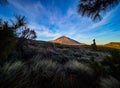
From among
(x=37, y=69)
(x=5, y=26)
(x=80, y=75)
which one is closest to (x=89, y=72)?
(x=80, y=75)

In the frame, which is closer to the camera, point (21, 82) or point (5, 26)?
point (5, 26)

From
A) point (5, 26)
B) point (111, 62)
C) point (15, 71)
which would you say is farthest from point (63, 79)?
point (5, 26)

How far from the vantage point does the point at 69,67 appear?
5.20m

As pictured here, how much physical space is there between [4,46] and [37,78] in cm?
154

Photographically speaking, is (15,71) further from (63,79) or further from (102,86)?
(102,86)

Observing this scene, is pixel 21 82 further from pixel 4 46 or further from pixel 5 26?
pixel 5 26

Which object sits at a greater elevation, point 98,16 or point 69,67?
point 98,16

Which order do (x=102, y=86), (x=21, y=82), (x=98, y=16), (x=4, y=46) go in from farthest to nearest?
1. (x=98, y=16)
2. (x=102, y=86)
3. (x=21, y=82)
4. (x=4, y=46)

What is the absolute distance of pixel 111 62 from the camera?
173 inches

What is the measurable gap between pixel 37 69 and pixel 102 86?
2109 millimetres

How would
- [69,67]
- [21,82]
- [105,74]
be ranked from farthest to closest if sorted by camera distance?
[69,67] < [105,74] < [21,82]

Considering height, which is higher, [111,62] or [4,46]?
[4,46]

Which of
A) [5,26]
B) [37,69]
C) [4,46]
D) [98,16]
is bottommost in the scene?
[37,69]

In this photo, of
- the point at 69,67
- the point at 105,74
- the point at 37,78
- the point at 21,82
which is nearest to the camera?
the point at 21,82
